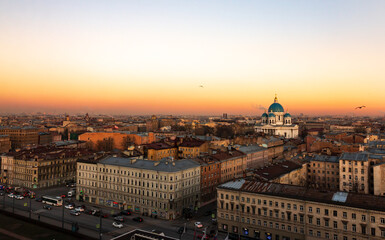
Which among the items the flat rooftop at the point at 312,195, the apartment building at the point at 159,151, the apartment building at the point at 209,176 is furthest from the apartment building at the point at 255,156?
the flat rooftop at the point at 312,195

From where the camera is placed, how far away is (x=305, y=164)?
259 ft

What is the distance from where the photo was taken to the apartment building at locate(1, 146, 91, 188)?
8150 centimetres

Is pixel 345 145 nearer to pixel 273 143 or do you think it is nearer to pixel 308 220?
pixel 273 143

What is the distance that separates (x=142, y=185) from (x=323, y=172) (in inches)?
1756

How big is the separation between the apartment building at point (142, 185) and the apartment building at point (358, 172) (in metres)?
31.8

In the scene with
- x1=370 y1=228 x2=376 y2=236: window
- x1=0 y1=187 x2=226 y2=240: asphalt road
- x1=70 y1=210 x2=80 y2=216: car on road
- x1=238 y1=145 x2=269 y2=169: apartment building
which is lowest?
x1=0 y1=187 x2=226 y2=240: asphalt road

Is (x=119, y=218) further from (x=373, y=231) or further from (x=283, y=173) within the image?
(x=373, y=231)

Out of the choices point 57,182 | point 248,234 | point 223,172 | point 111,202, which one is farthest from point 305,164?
point 57,182

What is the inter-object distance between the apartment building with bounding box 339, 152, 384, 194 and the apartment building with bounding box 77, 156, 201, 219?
31819 millimetres

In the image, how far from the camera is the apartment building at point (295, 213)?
40.0 m

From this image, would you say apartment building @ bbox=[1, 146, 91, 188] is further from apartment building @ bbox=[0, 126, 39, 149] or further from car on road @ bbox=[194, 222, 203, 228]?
apartment building @ bbox=[0, 126, 39, 149]

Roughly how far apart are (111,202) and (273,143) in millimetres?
74773

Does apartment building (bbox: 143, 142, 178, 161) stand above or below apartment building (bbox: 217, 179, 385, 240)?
above

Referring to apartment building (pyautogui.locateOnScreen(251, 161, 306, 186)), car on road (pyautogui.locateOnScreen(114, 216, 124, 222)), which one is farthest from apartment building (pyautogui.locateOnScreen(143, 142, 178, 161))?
car on road (pyautogui.locateOnScreen(114, 216, 124, 222))
